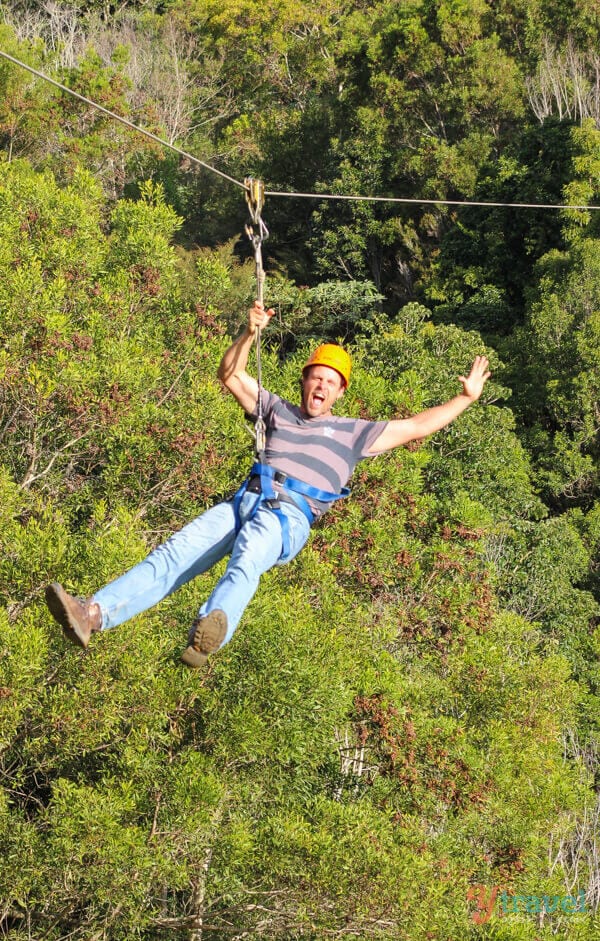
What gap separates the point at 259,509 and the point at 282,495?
124 millimetres

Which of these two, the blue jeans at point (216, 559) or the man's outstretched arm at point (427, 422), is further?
the man's outstretched arm at point (427, 422)

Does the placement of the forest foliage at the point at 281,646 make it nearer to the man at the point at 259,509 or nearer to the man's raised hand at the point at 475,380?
the man at the point at 259,509

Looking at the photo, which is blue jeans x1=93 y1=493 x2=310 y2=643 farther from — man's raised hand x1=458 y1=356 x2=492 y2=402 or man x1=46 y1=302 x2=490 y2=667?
man's raised hand x1=458 y1=356 x2=492 y2=402

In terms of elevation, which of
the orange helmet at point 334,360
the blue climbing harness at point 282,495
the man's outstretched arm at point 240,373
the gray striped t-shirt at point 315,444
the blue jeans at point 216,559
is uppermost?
the orange helmet at point 334,360

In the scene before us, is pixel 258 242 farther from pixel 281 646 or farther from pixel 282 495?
pixel 281 646

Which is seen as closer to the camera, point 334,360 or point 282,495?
point 282,495

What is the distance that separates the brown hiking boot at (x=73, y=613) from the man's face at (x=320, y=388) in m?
1.32

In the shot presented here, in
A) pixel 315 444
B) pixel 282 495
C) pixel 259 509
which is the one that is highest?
pixel 315 444

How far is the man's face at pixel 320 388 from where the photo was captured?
487cm

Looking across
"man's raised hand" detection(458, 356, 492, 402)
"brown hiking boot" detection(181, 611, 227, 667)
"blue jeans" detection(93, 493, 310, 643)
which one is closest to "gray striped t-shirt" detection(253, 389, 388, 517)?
"blue jeans" detection(93, 493, 310, 643)

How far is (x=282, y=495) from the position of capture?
4.65m

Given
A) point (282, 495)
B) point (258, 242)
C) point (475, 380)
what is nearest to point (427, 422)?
point (475, 380)

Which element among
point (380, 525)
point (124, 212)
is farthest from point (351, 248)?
point (380, 525)

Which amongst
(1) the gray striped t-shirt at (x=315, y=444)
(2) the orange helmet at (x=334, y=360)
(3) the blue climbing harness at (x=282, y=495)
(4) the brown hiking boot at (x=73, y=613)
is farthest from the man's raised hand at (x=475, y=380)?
(4) the brown hiking boot at (x=73, y=613)
